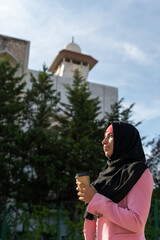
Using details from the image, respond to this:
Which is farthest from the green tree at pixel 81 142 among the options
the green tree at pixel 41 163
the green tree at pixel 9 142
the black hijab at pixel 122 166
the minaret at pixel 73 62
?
the minaret at pixel 73 62

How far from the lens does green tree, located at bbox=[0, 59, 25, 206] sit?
6.74m

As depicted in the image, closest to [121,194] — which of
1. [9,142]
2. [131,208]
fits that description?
[131,208]

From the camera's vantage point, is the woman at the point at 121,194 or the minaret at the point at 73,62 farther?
the minaret at the point at 73,62

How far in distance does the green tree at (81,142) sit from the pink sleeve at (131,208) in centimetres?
548

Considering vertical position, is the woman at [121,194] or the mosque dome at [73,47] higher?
the mosque dome at [73,47]

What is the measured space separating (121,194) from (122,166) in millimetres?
173

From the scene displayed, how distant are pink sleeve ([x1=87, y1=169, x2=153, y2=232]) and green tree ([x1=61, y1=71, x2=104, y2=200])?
5.48 m

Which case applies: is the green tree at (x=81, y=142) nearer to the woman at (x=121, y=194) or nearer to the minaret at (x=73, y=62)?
the woman at (x=121, y=194)

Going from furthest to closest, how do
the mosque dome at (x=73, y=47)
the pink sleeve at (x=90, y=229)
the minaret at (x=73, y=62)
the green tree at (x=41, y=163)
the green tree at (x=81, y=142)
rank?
the mosque dome at (x=73, y=47) < the minaret at (x=73, y=62) < the green tree at (x=81, y=142) < the green tree at (x=41, y=163) < the pink sleeve at (x=90, y=229)

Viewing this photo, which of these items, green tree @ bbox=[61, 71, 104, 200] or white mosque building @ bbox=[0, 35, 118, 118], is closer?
green tree @ bbox=[61, 71, 104, 200]

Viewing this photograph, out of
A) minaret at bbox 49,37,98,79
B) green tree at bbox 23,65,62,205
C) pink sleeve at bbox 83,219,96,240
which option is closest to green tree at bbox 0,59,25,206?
green tree at bbox 23,65,62,205

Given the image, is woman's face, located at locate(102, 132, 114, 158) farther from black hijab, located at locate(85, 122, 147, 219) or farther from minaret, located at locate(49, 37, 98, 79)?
minaret, located at locate(49, 37, 98, 79)

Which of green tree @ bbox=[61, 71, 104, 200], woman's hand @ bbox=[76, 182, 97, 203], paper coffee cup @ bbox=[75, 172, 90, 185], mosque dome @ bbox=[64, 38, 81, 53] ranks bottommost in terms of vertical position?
woman's hand @ bbox=[76, 182, 97, 203]

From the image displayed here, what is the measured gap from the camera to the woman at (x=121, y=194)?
1.25 m
